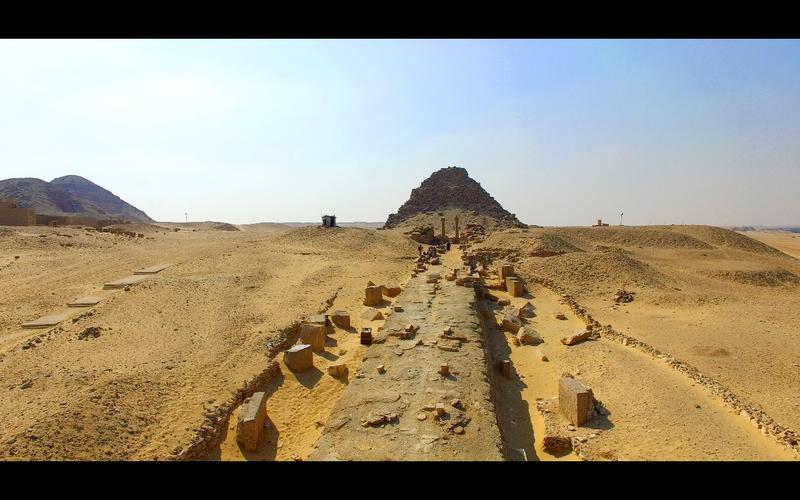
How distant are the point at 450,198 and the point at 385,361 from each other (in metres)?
47.3

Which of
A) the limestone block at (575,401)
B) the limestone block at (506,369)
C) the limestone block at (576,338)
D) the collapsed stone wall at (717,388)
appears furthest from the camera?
the limestone block at (576,338)

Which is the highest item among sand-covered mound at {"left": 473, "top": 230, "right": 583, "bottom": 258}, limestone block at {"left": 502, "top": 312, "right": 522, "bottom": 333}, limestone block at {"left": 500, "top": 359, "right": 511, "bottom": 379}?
sand-covered mound at {"left": 473, "top": 230, "right": 583, "bottom": 258}

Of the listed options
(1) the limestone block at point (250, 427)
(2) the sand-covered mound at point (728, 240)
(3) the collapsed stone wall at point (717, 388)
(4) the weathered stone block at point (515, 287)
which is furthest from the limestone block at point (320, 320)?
(2) the sand-covered mound at point (728, 240)

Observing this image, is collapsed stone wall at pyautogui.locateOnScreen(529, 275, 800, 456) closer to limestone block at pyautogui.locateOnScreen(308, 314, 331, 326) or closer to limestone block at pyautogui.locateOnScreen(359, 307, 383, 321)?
limestone block at pyautogui.locateOnScreen(359, 307, 383, 321)

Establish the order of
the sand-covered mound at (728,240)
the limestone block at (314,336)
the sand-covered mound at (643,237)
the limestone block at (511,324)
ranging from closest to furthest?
the limestone block at (314,336) → the limestone block at (511,324) → the sand-covered mound at (728,240) → the sand-covered mound at (643,237)

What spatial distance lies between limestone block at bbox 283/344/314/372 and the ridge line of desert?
4 centimetres

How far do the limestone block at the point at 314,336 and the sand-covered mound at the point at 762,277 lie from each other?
17.6 metres

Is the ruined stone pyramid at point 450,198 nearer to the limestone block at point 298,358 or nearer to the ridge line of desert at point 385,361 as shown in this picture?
the ridge line of desert at point 385,361

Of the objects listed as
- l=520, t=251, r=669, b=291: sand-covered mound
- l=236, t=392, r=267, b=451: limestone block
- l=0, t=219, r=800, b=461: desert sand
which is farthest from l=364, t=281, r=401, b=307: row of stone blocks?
l=236, t=392, r=267, b=451: limestone block

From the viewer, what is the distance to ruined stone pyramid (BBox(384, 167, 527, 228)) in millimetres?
51594

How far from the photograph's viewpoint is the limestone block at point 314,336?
29.2 feet

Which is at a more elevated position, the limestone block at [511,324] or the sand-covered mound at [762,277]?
the sand-covered mound at [762,277]

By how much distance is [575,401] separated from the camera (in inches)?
241
